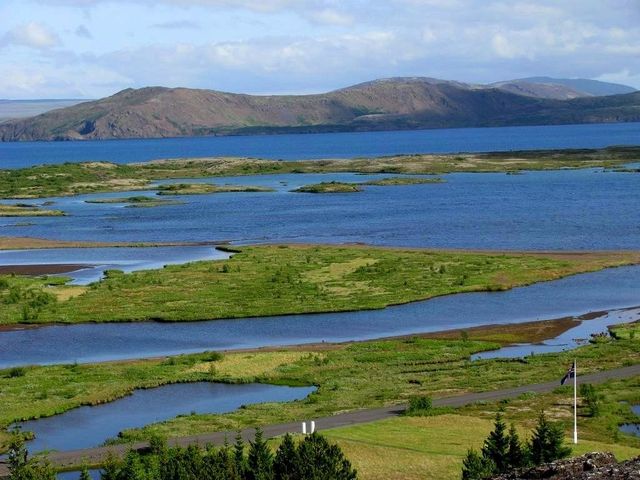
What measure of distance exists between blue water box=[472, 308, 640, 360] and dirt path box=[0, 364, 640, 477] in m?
8.62

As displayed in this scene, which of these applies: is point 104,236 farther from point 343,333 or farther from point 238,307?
point 343,333

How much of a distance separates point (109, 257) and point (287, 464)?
310 feet

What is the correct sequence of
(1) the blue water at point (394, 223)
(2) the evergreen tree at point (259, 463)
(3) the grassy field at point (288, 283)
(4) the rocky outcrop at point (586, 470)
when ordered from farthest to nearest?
(1) the blue water at point (394, 223) → (3) the grassy field at point (288, 283) → (2) the evergreen tree at point (259, 463) → (4) the rocky outcrop at point (586, 470)

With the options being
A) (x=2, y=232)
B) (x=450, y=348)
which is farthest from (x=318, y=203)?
(x=450, y=348)

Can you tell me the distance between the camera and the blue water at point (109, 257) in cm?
12244

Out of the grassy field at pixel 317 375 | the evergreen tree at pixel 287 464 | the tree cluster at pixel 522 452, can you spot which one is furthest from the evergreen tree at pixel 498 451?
the grassy field at pixel 317 375

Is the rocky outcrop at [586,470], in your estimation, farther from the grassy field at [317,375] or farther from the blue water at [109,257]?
the blue water at [109,257]

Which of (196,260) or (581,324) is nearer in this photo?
(581,324)

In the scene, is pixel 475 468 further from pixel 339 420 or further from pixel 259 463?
pixel 339 420

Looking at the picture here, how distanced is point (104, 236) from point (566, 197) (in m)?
89.3

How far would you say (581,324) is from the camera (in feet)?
281

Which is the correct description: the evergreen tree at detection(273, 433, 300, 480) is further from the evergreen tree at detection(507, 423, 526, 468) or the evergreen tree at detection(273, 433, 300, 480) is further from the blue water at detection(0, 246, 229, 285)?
the blue water at detection(0, 246, 229, 285)

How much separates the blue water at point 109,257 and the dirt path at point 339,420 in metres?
62.7

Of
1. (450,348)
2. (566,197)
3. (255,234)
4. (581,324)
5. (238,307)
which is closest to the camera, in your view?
(450,348)
